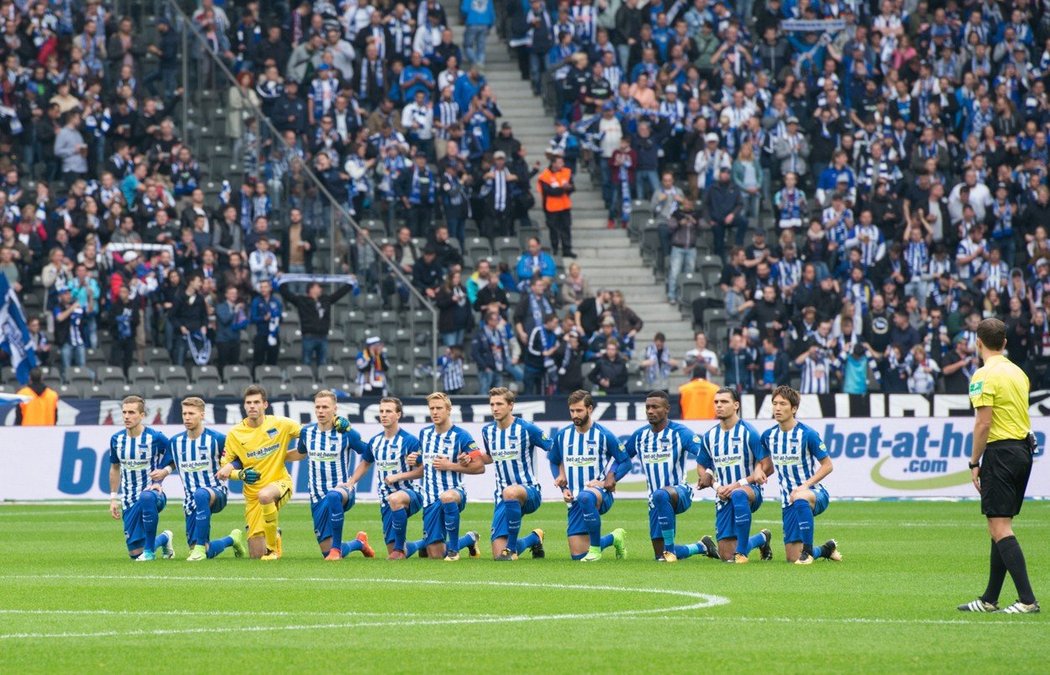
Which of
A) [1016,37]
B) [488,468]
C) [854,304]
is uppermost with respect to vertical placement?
[1016,37]

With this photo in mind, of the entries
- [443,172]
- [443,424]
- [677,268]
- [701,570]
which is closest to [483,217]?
[443,172]

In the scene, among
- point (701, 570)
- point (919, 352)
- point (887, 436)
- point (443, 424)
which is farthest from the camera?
point (919, 352)

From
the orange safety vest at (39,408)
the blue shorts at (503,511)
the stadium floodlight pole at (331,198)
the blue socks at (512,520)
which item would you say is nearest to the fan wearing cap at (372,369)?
the stadium floodlight pole at (331,198)

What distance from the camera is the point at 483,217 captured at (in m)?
36.1

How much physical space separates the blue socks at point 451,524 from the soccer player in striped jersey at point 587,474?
3.66 ft

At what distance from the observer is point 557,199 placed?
35.7 meters

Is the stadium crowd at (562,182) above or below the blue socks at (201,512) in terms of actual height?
above

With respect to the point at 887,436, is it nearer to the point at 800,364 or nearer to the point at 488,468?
the point at 800,364

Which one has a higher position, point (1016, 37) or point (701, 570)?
point (1016, 37)

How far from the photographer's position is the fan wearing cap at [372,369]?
104 ft

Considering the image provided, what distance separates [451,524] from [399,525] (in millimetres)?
535

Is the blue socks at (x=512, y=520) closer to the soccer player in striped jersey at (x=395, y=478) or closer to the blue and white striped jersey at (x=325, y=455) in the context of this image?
the soccer player in striped jersey at (x=395, y=478)

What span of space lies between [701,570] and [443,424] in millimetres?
3565

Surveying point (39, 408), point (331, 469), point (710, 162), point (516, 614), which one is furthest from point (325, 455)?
point (710, 162)
